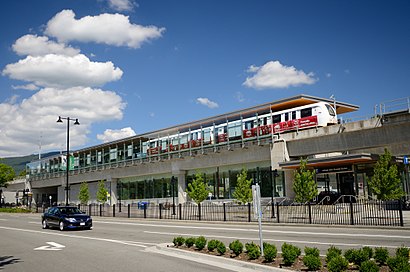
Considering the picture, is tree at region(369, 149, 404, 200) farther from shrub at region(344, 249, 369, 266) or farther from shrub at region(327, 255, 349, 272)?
shrub at region(327, 255, 349, 272)

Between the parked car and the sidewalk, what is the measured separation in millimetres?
10895

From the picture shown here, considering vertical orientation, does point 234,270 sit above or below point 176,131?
below

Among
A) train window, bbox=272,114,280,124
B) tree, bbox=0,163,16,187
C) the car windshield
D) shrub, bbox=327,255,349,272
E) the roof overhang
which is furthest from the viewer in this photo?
tree, bbox=0,163,16,187

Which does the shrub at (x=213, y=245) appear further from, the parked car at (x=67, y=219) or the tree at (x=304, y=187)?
the tree at (x=304, y=187)

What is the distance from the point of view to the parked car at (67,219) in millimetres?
23766

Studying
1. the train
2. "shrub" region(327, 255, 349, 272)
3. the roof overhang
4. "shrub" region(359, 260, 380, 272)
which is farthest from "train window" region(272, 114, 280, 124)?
"shrub" region(359, 260, 380, 272)

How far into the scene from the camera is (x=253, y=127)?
42.4m

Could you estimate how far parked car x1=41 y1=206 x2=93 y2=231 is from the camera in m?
23.8

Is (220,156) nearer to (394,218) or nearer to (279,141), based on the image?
(279,141)

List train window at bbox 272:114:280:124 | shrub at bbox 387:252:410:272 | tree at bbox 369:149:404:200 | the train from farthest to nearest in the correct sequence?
1. train window at bbox 272:114:280:124
2. the train
3. tree at bbox 369:149:404:200
4. shrub at bbox 387:252:410:272

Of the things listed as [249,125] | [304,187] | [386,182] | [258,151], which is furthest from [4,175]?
[386,182]

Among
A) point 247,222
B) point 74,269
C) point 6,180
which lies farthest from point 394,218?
point 6,180

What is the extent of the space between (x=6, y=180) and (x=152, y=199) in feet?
166

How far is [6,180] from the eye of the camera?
302 ft
